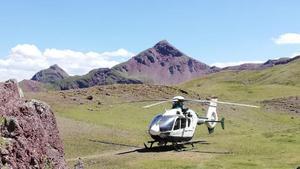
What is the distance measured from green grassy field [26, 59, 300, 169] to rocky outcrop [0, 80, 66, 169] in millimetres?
15109

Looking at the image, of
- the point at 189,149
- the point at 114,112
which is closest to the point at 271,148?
the point at 189,149

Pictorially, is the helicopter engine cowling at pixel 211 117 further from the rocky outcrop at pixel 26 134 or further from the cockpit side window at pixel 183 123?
the rocky outcrop at pixel 26 134

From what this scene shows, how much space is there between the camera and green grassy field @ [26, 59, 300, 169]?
36156 mm

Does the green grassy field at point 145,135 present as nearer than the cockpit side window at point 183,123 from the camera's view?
Yes

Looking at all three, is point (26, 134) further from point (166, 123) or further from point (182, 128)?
point (182, 128)

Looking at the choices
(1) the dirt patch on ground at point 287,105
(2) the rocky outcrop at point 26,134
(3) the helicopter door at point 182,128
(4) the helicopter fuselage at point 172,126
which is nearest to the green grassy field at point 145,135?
(4) the helicopter fuselage at point 172,126

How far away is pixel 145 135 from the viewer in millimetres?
52531

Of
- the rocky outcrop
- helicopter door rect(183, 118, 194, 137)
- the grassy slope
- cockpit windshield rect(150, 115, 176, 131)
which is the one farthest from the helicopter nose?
the rocky outcrop

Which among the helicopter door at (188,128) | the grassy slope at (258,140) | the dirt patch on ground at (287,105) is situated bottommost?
the grassy slope at (258,140)

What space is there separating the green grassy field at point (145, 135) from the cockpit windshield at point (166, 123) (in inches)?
86.7

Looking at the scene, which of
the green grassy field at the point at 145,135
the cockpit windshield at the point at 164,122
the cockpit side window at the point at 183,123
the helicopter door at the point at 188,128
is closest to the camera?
the green grassy field at the point at 145,135

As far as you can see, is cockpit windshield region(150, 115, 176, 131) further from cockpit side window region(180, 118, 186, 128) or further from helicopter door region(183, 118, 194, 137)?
helicopter door region(183, 118, 194, 137)

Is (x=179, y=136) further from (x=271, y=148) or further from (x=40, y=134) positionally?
(x=40, y=134)

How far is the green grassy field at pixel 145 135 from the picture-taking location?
119 feet
